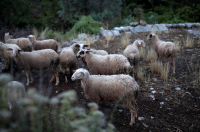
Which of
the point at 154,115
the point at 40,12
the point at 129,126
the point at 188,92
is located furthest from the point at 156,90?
the point at 40,12

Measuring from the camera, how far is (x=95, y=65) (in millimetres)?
5516

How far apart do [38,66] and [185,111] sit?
4.67 meters

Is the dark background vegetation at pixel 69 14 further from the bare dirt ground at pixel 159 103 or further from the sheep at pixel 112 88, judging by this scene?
the sheep at pixel 112 88

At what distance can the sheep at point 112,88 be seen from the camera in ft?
12.2

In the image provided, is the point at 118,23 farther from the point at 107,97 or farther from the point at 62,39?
the point at 107,97

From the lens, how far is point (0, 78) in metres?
1.44

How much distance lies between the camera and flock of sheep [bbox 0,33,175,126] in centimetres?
379

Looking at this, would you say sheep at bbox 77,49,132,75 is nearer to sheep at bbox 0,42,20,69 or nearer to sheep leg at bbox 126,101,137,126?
sheep leg at bbox 126,101,137,126

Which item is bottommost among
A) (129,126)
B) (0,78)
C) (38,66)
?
(129,126)

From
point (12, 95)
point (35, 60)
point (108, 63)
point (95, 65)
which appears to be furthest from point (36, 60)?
point (12, 95)

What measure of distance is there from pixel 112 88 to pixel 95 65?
1794mm

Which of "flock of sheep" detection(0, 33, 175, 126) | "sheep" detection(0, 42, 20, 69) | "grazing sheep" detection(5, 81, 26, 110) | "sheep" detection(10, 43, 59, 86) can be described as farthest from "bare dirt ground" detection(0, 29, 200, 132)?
"grazing sheep" detection(5, 81, 26, 110)

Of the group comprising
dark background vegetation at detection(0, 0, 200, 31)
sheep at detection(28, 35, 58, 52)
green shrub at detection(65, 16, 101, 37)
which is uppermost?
dark background vegetation at detection(0, 0, 200, 31)

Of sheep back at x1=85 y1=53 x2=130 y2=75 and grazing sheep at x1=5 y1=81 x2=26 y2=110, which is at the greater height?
grazing sheep at x1=5 y1=81 x2=26 y2=110
